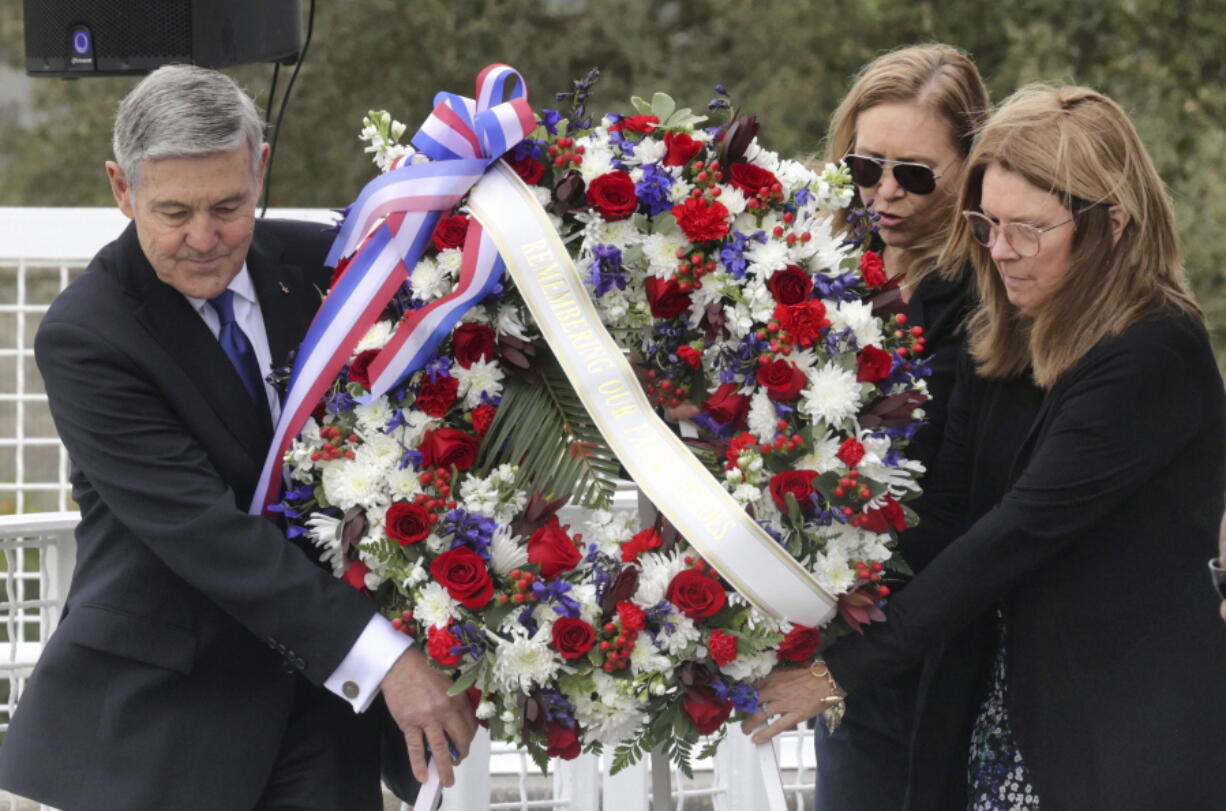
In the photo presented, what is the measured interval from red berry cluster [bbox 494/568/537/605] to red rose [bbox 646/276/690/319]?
1.44 feet

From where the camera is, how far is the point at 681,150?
2691 millimetres

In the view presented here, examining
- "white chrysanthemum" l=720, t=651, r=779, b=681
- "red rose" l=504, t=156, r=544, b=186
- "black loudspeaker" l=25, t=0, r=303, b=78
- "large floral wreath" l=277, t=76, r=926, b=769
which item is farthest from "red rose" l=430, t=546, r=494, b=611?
"black loudspeaker" l=25, t=0, r=303, b=78

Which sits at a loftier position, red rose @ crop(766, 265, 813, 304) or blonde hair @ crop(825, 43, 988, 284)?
blonde hair @ crop(825, 43, 988, 284)

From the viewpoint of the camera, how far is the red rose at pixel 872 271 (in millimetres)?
2711

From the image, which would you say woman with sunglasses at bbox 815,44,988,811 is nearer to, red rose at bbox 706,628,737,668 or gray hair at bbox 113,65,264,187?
red rose at bbox 706,628,737,668

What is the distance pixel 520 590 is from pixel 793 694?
46 centimetres

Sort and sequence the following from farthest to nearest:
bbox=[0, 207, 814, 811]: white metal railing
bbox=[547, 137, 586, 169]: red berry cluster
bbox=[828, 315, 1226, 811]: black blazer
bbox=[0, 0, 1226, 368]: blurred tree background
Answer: bbox=[0, 0, 1226, 368]: blurred tree background → bbox=[0, 207, 814, 811]: white metal railing → bbox=[547, 137, 586, 169]: red berry cluster → bbox=[828, 315, 1226, 811]: black blazer

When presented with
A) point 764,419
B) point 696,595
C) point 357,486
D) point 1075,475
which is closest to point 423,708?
point 357,486

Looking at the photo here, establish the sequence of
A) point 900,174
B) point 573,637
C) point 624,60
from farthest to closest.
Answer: point 624,60 → point 900,174 → point 573,637

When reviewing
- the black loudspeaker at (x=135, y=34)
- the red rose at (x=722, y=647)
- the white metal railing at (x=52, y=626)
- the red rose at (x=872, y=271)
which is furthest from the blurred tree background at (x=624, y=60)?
the red rose at (x=722, y=647)

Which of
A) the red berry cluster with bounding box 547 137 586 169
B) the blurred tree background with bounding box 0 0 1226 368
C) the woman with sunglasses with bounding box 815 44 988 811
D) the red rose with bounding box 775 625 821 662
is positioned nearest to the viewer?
the red rose with bounding box 775 625 821 662

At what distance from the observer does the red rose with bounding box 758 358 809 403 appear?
2.58m

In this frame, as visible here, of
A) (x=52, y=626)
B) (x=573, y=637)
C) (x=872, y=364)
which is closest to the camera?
(x=573, y=637)

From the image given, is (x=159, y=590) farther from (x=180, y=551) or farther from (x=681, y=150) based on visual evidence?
(x=681, y=150)
